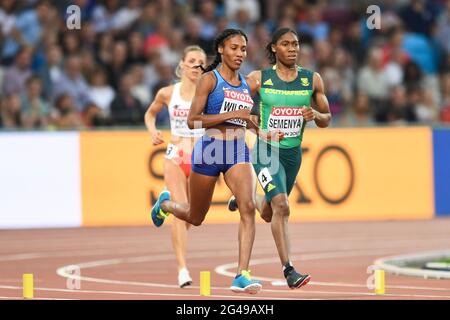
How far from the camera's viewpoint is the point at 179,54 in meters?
24.4

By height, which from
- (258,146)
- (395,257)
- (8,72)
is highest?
(8,72)

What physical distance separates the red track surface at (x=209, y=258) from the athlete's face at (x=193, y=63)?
7.54ft

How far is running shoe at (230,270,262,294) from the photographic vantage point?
12641 mm

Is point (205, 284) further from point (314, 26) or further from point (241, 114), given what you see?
point (314, 26)

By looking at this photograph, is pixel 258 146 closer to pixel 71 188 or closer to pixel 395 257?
pixel 395 257

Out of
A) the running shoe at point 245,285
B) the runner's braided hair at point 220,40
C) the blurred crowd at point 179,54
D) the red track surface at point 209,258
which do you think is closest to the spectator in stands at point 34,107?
the blurred crowd at point 179,54

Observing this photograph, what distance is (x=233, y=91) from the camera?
42.5ft

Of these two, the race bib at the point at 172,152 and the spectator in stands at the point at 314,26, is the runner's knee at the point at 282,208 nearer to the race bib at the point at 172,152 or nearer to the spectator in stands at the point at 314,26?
the race bib at the point at 172,152

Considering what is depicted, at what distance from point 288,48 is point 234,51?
0.80 m

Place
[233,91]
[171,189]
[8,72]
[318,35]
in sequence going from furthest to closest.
→ [318,35] → [8,72] → [171,189] → [233,91]

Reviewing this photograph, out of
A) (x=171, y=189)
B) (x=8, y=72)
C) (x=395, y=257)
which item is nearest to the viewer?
(x=171, y=189)

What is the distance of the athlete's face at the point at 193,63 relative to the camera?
14891mm

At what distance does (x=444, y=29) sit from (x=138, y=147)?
723 cm

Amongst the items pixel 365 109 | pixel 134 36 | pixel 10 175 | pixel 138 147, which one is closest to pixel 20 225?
pixel 10 175
